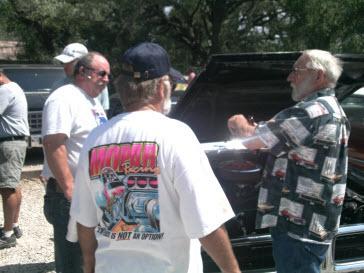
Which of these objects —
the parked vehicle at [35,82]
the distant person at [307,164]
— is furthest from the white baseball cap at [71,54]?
the parked vehicle at [35,82]

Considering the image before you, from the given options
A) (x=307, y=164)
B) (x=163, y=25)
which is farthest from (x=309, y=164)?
(x=163, y=25)

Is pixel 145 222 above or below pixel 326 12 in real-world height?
below

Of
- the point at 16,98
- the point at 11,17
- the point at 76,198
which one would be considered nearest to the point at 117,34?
the point at 11,17

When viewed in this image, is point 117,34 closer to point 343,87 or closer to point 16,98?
point 16,98

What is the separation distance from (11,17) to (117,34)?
490 centimetres

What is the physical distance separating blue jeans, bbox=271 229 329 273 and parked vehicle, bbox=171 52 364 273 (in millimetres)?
475

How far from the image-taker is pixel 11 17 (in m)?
23.0

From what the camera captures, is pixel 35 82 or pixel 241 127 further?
pixel 35 82

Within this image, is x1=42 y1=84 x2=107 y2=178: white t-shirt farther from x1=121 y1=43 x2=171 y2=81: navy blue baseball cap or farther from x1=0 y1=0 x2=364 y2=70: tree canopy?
x1=0 y1=0 x2=364 y2=70: tree canopy

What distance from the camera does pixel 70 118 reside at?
2.87 metres

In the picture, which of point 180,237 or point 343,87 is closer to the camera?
point 180,237

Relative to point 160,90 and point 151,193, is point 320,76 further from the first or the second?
point 151,193

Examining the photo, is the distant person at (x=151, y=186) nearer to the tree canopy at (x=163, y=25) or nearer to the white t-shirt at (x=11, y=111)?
the white t-shirt at (x=11, y=111)

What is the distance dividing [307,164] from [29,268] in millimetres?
2914
